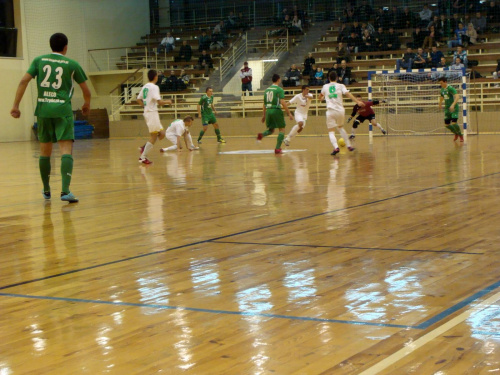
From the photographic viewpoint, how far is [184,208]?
7.39 m

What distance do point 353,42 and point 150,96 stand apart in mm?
17799

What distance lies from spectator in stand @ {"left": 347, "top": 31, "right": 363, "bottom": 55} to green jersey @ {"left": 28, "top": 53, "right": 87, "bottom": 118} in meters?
24.3

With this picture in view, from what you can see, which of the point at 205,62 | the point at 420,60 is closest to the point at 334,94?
the point at 420,60

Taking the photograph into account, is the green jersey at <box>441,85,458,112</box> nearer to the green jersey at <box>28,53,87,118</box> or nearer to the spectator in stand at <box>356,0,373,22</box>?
the spectator in stand at <box>356,0,373,22</box>

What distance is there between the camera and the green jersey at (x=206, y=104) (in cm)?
2307

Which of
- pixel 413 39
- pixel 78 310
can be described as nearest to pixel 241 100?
pixel 413 39

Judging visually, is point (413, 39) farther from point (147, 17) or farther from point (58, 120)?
point (58, 120)

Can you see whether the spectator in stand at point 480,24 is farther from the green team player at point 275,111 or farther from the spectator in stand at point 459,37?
the green team player at point 275,111

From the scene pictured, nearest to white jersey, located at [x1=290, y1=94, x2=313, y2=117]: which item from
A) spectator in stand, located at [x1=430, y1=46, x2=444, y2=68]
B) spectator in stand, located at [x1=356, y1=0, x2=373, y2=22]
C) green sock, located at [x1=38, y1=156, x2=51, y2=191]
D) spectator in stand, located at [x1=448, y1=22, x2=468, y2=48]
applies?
spectator in stand, located at [x1=430, y1=46, x2=444, y2=68]

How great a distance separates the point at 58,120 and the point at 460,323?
19.1 ft

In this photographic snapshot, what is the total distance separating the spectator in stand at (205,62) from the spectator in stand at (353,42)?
6474 mm

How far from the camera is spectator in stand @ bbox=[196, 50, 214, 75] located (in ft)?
111

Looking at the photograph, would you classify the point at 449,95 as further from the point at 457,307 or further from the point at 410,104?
the point at 457,307

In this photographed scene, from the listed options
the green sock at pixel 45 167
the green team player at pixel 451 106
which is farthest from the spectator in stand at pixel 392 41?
the green sock at pixel 45 167
